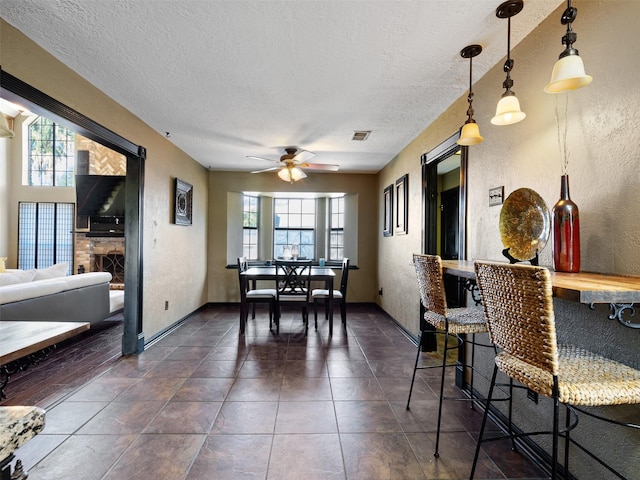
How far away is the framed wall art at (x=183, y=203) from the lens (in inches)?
172

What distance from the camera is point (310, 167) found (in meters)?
4.33

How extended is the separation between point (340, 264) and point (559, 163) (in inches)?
185

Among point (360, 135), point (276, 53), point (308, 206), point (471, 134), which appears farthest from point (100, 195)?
point (471, 134)

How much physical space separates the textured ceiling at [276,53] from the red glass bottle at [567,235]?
114 centimetres

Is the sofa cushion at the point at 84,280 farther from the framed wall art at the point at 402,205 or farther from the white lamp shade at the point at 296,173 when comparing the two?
the framed wall art at the point at 402,205

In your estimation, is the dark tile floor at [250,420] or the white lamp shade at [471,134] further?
the white lamp shade at [471,134]

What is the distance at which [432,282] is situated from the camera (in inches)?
77.5

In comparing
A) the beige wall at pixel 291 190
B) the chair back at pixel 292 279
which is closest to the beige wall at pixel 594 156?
the chair back at pixel 292 279

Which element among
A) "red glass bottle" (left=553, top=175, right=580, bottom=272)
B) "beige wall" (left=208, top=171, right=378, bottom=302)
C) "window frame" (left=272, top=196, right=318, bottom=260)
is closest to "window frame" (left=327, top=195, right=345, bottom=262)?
"window frame" (left=272, top=196, right=318, bottom=260)

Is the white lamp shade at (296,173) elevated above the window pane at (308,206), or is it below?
above

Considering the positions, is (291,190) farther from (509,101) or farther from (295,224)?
(509,101)

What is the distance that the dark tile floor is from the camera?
1688 mm

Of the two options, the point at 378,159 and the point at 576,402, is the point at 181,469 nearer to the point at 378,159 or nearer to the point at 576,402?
the point at 576,402

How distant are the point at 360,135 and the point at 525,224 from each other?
103 inches
